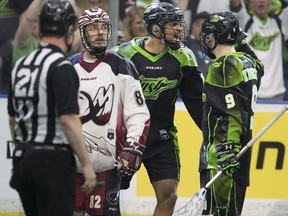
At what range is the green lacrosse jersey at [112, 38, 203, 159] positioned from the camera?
815 centimetres

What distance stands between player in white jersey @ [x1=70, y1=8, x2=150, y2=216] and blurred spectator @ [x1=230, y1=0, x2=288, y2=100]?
2.61 metres

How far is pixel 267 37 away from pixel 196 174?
139 cm

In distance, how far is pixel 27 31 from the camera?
30.4ft

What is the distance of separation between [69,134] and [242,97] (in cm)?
176

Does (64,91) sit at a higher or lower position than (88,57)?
higher

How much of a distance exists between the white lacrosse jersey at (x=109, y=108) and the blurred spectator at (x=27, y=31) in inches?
85.0

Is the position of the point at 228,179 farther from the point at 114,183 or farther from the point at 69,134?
the point at 69,134

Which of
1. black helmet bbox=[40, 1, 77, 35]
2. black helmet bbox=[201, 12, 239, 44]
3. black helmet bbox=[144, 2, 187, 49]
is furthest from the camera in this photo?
black helmet bbox=[144, 2, 187, 49]

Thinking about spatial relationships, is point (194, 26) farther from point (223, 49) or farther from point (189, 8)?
point (223, 49)

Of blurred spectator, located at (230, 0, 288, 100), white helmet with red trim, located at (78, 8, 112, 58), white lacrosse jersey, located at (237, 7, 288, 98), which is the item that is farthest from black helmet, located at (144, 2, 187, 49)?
white lacrosse jersey, located at (237, 7, 288, 98)

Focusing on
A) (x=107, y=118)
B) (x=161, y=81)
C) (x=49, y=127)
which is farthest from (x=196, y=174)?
(x=49, y=127)

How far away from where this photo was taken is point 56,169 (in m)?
5.92

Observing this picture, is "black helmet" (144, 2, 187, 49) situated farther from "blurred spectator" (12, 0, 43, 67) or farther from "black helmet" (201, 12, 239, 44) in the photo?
"blurred spectator" (12, 0, 43, 67)

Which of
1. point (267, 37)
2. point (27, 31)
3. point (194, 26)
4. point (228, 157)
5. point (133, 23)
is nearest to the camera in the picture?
point (228, 157)
